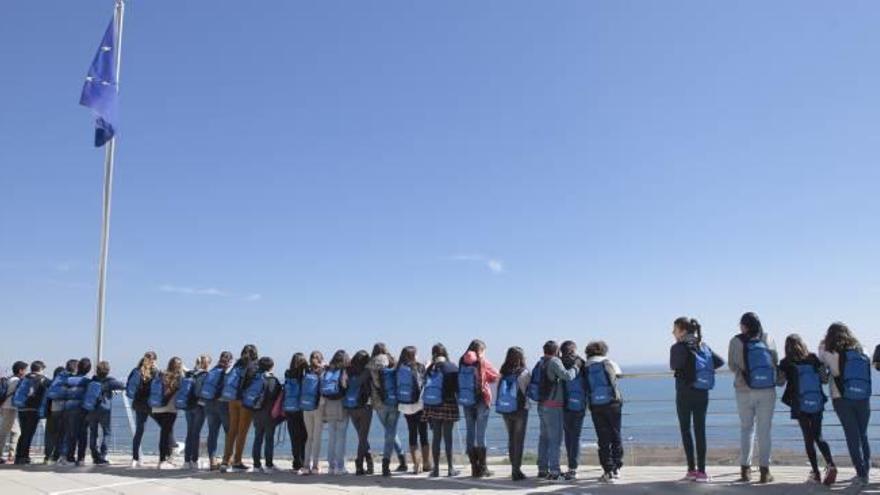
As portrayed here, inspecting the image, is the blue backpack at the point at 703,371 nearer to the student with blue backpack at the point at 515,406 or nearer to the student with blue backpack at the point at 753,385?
the student with blue backpack at the point at 753,385

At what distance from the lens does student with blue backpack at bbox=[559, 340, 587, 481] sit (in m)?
8.45

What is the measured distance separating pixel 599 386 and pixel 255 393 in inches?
176

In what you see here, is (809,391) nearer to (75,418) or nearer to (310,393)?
(310,393)

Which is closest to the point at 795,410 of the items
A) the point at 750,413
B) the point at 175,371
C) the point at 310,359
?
the point at 750,413

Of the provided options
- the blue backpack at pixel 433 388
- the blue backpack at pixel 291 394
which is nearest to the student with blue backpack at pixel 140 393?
the blue backpack at pixel 291 394

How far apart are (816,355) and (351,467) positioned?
6.34m

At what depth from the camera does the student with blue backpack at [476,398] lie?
8844 mm

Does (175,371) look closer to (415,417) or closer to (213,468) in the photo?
(213,468)

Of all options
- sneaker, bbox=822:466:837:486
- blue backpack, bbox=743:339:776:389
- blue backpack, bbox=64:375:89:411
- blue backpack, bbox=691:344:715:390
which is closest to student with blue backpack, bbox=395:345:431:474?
blue backpack, bbox=691:344:715:390

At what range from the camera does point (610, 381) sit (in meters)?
8.23

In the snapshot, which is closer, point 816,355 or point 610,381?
point 816,355

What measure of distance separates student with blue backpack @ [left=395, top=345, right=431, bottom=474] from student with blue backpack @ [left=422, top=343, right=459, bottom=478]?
0.14 m

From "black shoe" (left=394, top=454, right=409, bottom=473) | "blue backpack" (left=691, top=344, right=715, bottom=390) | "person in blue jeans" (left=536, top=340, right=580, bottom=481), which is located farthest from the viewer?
"black shoe" (left=394, top=454, right=409, bottom=473)

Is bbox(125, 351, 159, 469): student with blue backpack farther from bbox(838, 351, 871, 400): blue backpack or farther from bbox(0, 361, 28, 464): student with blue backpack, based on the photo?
bbox(838, 351, 871, 400): blue backpack
